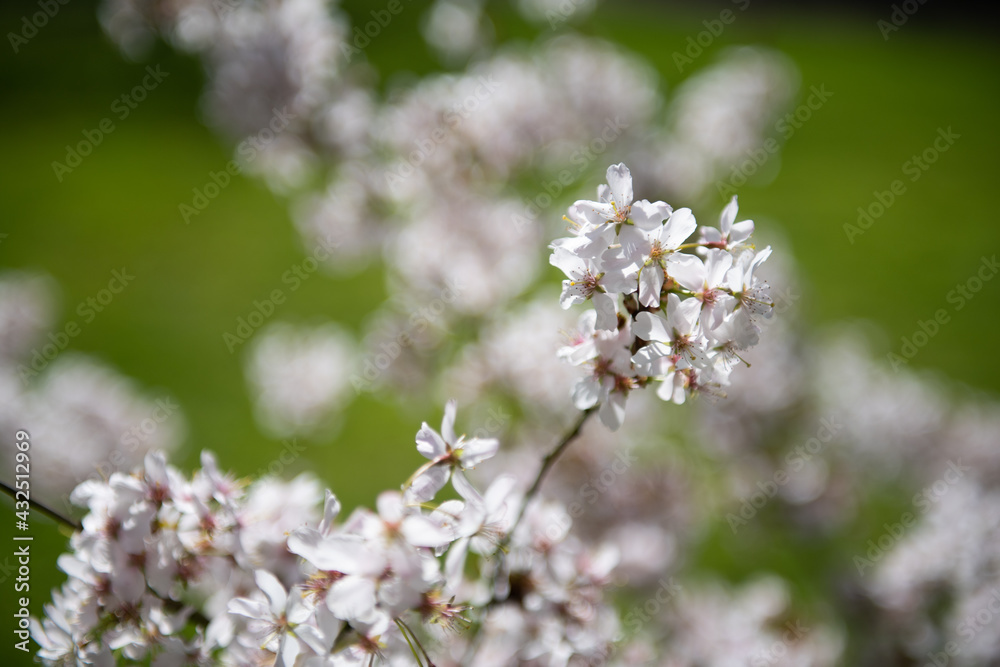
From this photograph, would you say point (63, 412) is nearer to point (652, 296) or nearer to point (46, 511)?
point (46, 511)

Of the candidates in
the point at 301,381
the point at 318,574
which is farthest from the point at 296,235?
the point at 318,574

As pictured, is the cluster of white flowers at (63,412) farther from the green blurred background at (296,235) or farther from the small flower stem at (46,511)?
the green blurred background at (296,235)

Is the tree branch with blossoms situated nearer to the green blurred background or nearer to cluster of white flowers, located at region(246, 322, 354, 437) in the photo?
cluster of white flowers, located at region(246, 322, 354, 437)

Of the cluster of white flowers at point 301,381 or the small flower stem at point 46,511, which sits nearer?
the small flower stem at point 46,511

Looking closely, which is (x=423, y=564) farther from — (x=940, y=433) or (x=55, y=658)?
(x=940, y=433)

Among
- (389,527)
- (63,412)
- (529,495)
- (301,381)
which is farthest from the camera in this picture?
(301,381)

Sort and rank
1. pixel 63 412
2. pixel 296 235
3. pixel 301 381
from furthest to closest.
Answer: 1. pixel 296 235
2. pixel 301 381
3. pixel 63 412

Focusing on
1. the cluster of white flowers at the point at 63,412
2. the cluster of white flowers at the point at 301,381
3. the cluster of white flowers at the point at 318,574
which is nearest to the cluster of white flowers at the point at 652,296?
the cluster of white flowers at the point at 318,574
